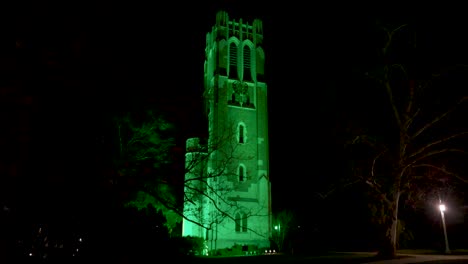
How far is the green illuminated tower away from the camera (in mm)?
42438

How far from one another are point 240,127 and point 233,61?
817 cm

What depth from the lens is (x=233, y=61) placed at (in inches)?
1945

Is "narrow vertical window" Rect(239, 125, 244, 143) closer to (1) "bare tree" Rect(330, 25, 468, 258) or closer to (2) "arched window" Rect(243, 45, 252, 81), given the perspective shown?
(2) "arched window" Rect(243, 45, 252, 81)

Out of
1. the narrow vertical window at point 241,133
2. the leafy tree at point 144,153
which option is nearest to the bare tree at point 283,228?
the narrow vertical window at point 241,133

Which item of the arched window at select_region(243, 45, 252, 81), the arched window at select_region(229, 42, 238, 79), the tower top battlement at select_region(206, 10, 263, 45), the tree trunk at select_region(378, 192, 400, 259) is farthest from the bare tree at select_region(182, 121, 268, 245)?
the tower top battlement at select_region(206, 10, 263, 45)

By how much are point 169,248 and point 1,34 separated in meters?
9.57

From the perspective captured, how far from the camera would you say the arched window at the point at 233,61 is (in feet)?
159

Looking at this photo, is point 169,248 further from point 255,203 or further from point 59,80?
point 255,203

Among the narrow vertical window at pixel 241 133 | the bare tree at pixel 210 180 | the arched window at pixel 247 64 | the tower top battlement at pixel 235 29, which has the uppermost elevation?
the tower top battlement at pixel 235 29

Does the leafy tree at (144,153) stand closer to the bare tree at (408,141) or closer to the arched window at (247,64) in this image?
the bare tree at (408,141)

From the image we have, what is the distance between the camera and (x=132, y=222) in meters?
11.3

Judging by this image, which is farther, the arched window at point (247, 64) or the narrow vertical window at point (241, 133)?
the arched window at point (247, 64)

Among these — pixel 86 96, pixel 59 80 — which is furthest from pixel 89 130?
pixel 59 80

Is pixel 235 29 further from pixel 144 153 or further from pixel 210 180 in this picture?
pixel 144 153
